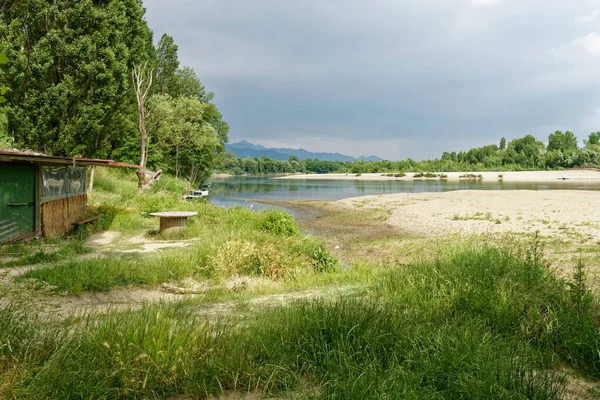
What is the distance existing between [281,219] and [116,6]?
54.5 ft

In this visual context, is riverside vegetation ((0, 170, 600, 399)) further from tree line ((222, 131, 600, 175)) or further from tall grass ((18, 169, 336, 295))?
tree line ((222, 131, 600, 175))

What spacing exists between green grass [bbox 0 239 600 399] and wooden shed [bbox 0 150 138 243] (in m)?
7.19

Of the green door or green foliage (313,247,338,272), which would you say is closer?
the green door

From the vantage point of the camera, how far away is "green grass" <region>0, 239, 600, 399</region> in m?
3.24

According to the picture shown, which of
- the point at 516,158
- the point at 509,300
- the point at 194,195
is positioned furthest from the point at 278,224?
the point at 516,158

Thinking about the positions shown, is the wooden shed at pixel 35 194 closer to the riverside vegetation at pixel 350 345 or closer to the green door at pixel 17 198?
the green door at pixel 17 198

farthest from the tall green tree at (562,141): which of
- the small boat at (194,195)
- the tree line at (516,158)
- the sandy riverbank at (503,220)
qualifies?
the small boat at (194,195)

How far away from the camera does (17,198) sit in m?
10.8

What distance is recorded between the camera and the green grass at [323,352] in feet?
10.6

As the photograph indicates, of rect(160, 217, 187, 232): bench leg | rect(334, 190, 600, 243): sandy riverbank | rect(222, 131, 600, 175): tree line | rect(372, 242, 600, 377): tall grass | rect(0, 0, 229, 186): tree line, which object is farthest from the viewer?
rect(222, 131, 600, 175): tree line

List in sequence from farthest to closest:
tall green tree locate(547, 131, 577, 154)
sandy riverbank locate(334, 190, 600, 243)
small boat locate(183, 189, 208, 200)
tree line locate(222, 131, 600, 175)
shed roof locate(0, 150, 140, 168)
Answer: tall green tree locate(547, 131, 577, 154) < tree line locate(222, 131, 600, 175) < small boat locate(183, 189, 208, 200) < sandy riverbank locate(334, 190, 600, 243) < shed roof locate(0, 150, 140, 168)

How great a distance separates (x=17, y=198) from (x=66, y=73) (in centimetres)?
1221

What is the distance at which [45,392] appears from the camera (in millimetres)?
2961

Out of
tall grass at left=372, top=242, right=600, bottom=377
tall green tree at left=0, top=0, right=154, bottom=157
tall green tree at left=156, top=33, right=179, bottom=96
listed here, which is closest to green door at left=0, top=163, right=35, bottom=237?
tall green tree at left=0, top=0, right=154, bottom=157
